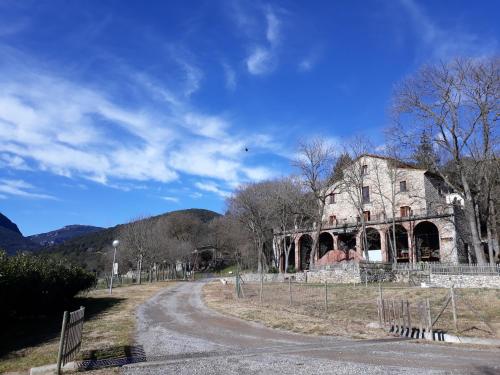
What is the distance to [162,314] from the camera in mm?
20266

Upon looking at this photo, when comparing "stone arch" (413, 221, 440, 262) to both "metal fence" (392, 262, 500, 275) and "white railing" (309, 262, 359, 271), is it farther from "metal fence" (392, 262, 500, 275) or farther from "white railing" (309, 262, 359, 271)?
"metal fence" (392, 262, 500, 275)

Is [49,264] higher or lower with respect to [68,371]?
higher

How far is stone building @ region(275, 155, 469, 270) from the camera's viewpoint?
49312 mm

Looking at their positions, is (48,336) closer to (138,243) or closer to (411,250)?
(138,243)

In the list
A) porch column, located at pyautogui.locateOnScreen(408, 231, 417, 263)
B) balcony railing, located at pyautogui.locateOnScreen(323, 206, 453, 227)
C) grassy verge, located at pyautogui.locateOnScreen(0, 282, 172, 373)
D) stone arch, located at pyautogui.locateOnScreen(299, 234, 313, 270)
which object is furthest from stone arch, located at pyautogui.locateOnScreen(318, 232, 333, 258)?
grassy verge, located at pyautogui.locateOnScreen(0, 282, 172, 373)

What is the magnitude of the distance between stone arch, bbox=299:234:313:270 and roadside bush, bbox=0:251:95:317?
142ft

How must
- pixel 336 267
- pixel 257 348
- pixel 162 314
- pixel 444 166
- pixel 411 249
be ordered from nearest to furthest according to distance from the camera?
pixel 257 348 → pixel 162 314 → pixel 336 267 → pixel 444 166 → pixel 411 249

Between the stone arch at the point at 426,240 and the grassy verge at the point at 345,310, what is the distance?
26.7 meters

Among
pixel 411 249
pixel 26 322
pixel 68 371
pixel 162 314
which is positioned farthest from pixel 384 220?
pixel 68 371

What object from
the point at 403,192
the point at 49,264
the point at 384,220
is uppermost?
the point at 403,192

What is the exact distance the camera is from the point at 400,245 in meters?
56.1

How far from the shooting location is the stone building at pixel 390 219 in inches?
1941

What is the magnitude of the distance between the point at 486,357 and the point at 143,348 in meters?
8.66

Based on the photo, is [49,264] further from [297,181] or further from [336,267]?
[297,181]
